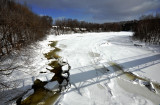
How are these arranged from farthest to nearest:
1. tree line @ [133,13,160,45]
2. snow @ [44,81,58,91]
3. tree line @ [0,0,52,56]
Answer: tree line @ [133,13,160,45]
tree line @ [0,0,52,56]
snow @ [44,81,58,91]

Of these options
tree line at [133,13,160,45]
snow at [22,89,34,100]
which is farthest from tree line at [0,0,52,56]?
tree line at [133,13,160,45]

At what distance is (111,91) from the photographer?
3.25 meters

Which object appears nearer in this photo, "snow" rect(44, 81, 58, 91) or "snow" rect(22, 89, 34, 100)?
"snow" rect(22, 89, 34, 100)

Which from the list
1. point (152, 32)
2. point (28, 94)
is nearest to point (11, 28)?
point (28, 94)

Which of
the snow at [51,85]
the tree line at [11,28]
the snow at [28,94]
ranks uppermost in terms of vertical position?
the tree line at [11,28]

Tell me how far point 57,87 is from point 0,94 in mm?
1959

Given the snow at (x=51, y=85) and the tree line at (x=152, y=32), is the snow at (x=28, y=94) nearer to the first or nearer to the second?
the snow at (x=51, y=85)

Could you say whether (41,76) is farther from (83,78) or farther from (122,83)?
(122,83)

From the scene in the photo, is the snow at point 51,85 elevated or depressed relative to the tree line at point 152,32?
depressed

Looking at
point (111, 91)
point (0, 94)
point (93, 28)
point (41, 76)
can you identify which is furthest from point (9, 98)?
point (93, 28)

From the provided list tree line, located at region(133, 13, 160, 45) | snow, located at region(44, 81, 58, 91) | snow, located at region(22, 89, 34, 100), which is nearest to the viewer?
snow, located at region(22, 89, 34, 100)

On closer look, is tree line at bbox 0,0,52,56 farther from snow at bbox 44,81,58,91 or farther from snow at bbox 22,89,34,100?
snow at bbox 44,81,58,91

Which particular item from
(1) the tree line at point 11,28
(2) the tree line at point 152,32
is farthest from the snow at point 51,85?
(2) the tree line at point 152,32

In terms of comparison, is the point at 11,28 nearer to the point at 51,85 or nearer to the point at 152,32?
the point at 51,85
